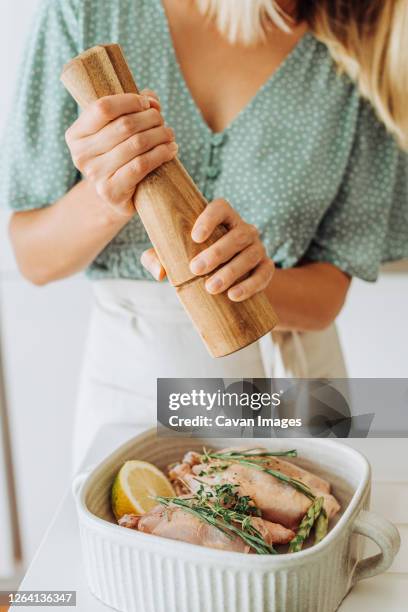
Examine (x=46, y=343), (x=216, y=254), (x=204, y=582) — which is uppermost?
(x=216, y=254)

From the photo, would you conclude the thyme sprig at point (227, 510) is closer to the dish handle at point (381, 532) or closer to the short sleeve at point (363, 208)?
the dish handle at point (381, 532)

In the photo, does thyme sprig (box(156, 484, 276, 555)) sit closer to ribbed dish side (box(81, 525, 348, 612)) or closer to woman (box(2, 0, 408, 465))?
ribbed dish side (box(81, 525, 348, 612))

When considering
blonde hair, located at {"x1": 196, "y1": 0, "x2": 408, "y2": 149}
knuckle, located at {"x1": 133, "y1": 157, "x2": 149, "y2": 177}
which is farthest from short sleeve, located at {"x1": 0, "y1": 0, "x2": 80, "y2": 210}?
knuckle, located at {"x1": 133, "y1": 157, "x2": 149, "y2": 177}

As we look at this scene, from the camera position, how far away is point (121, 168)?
0.99 feet

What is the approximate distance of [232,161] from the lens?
1.68ft

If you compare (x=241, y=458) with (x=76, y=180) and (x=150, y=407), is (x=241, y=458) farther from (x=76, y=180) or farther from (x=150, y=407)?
(x=76, y=180)

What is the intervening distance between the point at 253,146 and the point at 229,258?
0.23m

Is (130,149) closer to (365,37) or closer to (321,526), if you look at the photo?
(321,526)

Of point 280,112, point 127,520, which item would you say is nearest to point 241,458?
point 127,520

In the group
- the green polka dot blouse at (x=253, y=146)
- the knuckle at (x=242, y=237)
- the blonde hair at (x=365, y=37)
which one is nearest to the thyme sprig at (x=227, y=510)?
the knuckle at (x=242, y=237)

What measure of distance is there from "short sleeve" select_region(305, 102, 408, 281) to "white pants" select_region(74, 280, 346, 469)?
0.07 m

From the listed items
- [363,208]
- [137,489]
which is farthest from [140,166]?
[363,208]

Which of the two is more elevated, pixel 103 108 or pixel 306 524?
pixel 103 108

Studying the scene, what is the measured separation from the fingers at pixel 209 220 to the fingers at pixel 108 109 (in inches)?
2.0
